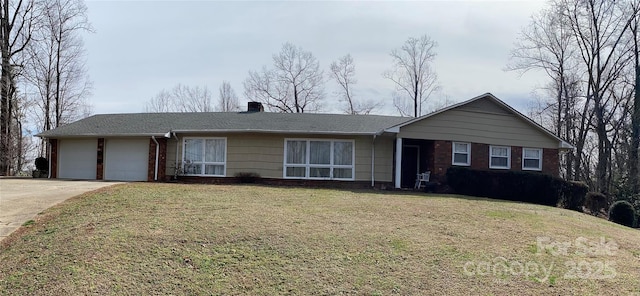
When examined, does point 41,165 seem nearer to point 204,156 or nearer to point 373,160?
point 204,156

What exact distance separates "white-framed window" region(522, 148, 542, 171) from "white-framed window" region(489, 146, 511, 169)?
0.83m

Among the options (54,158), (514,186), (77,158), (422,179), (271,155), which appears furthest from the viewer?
(54,158)

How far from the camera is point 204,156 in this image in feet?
59.5

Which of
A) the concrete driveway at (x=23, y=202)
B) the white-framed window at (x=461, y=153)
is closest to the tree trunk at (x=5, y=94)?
the concrete driveway at (x=23, y=202)

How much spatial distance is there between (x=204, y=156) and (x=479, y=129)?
11.9m

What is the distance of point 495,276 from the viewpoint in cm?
602

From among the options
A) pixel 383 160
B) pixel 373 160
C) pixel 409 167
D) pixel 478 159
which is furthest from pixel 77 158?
pixel 478 159

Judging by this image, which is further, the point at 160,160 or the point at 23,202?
the point at 160,160

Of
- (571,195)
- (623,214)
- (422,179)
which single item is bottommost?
(623,214)

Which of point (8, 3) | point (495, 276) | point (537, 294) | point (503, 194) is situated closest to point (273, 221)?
point (495, 276)

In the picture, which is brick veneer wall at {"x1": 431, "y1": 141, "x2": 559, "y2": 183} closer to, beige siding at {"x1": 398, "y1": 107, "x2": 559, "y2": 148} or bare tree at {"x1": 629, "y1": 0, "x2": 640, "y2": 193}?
beige siding at {"x1": 398, "y1": 107, "x2": 559, "y2": 148}

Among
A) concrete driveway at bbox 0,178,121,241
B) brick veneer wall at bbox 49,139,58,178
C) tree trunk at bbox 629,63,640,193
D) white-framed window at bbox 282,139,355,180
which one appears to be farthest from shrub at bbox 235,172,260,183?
tree trunk at bbox 629,63,640,193

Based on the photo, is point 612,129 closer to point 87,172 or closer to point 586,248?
point 586,248

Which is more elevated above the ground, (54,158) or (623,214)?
(54,158)
